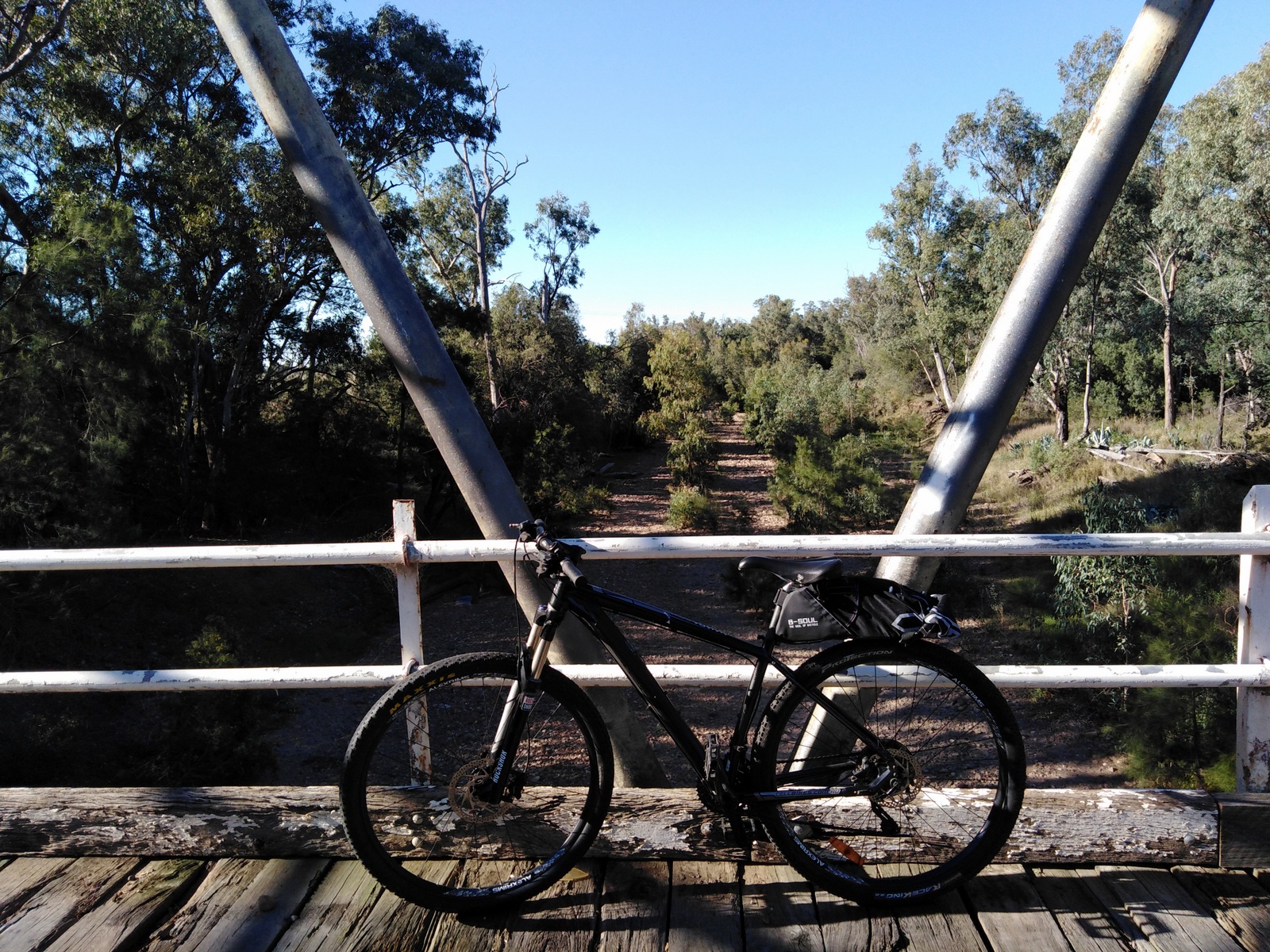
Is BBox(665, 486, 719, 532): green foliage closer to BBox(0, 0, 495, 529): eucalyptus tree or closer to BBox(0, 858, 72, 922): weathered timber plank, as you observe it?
BBox(0, 0, 495, 529): eucalyptus tree

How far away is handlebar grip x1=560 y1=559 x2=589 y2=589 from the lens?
2055 millimetres

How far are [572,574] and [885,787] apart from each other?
1040mm

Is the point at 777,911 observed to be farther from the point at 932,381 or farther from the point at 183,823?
the point at 932,381

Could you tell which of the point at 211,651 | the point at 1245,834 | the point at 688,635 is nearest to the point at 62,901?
the point at 688,635

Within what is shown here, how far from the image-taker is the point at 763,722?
7.13 ft

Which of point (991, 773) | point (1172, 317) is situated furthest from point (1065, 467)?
point (991, 773)

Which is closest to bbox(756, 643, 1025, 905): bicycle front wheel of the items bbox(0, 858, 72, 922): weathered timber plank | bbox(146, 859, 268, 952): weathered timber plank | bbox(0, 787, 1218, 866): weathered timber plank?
bbox(0, 787, 1218, 866): weathered timber plank

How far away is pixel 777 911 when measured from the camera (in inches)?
82.6

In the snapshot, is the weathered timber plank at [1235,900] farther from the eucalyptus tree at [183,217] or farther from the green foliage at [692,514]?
the green foliage at [692,514]

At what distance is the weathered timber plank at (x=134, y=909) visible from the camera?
1992 millimetres

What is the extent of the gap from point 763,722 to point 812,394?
25969mm

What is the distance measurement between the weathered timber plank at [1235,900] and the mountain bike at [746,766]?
53 centimetres

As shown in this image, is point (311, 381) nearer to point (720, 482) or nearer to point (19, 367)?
point (19, 367)

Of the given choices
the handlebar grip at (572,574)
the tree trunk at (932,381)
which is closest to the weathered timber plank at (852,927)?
the handlebar grip at (572,574)
